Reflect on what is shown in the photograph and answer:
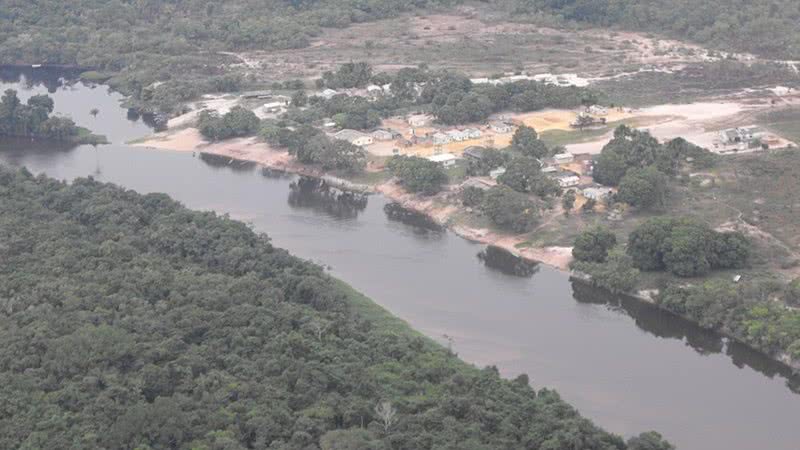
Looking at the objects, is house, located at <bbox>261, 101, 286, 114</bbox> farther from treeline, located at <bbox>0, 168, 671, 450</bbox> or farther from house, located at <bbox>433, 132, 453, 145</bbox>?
treeline, located at <bbox>0, 168, 671, 450</bbox>

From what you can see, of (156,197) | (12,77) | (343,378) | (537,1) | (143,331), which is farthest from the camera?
(537,1)

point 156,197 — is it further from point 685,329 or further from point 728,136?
point 728,136

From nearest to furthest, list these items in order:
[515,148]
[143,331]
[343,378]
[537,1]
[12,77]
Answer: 1. [343,378]
2. [143,331]
3. [515,148]
4. [12,77]
5. [537,1]

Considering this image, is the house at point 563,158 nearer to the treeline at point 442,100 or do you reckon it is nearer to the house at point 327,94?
the treeline at point 442,100

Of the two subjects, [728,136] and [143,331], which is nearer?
[143,331]

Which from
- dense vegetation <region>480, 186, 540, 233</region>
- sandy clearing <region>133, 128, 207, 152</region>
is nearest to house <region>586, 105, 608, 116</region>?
dense vegetation <region>480, 186, 540, 233</region>

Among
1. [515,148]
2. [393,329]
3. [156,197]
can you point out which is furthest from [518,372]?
[515,148]
